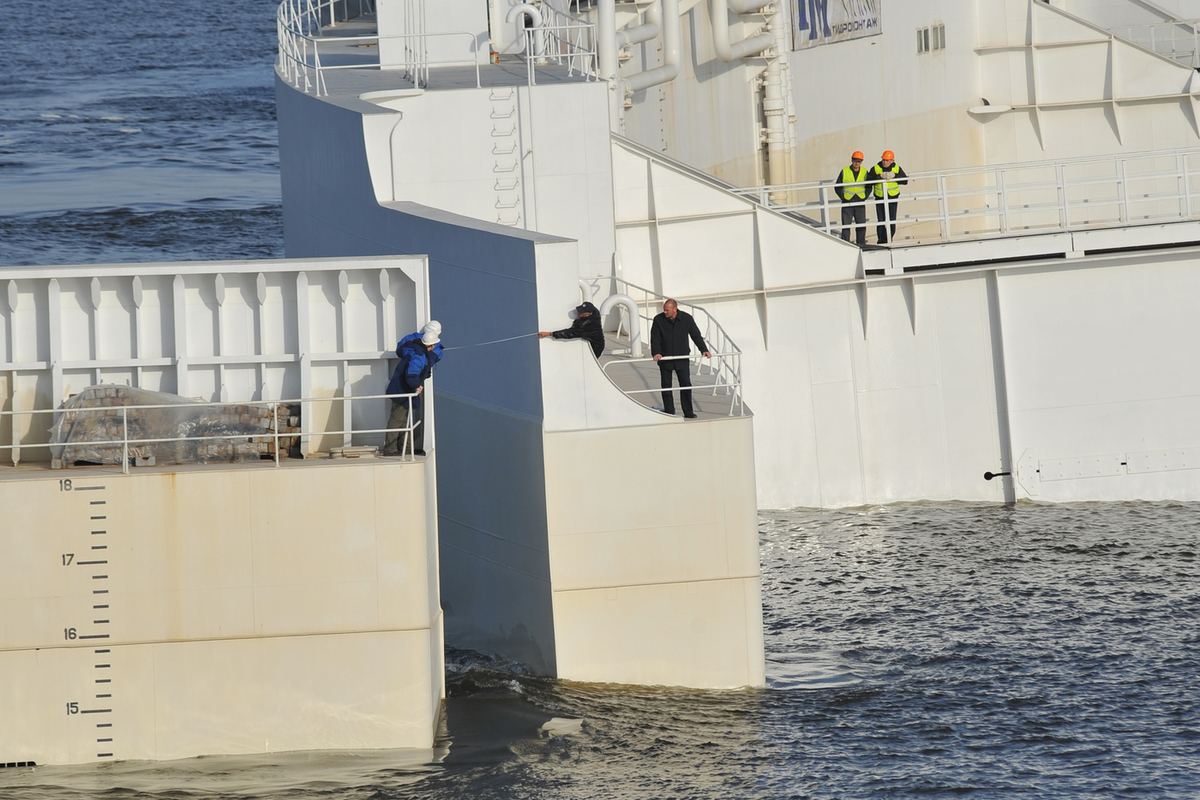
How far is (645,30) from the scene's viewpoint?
2830 centimetres

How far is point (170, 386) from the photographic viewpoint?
15695 millimetres

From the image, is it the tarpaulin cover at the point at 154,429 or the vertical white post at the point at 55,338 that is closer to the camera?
the tarpaulin cover at the point at 154,429

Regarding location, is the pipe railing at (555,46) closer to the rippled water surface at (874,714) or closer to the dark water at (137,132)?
the rippled water surface at (874,714)

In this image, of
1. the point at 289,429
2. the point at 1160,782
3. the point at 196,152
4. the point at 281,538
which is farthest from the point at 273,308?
the point at 196,152

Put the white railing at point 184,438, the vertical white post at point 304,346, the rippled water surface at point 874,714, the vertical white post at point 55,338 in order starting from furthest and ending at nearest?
the vertical white post at point 304,346, the vertical white post at point 55,338, the white railing at point 184,438, the rippled water surface at point 874,714

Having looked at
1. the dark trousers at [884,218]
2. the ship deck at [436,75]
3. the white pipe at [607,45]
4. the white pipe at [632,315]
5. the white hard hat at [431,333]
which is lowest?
the white hard hat at [431,333]

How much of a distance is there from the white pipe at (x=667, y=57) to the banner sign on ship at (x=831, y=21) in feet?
18.0

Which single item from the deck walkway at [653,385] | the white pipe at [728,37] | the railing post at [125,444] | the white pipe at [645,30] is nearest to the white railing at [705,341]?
the deck walkway at [653,385]

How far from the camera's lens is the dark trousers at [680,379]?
634 inches

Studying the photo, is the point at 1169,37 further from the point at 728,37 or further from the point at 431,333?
the point at 431,333

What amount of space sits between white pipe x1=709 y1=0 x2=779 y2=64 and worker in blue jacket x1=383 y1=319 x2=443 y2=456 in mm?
18097

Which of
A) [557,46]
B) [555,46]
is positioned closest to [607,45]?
[555,46]

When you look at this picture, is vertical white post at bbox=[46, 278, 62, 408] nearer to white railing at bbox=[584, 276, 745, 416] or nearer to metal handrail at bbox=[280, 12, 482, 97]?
white railing at bbox=[584, 276, 745, 416]

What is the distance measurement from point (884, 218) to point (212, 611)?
14.7 metres
